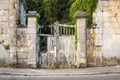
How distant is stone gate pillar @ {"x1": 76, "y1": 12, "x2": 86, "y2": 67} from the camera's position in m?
16.6

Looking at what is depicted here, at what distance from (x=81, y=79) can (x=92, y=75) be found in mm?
1356

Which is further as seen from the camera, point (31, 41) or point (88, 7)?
point (88, 7)

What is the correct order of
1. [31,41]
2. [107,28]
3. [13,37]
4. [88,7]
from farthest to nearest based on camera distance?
[88,7] → [107,28] → [13,37] → [31,41]

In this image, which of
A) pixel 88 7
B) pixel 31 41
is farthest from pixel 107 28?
pixel 31 41

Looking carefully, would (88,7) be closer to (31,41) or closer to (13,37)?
(31,41)

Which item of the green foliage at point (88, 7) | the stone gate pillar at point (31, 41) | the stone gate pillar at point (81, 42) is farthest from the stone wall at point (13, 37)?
the green foliage at point (88, 7)

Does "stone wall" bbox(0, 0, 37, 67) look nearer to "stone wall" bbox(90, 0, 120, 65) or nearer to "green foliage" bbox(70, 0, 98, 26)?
"green foliage" bbox(70, 0, 98, 26)

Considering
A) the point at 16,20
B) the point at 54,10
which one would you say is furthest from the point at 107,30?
the point at 54,10

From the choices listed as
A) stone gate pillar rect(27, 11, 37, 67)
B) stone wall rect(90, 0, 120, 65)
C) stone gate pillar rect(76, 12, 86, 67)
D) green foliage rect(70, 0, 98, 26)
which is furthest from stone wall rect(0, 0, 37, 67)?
stone wall rect(90, 0, 120, 65)

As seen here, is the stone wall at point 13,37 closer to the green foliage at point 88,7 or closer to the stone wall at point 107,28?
the green foliage at point 88,7

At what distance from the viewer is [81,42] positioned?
1672 cm

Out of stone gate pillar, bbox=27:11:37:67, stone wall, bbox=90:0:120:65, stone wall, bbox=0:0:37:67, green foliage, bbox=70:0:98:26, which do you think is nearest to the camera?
stone gate pillar, bbox=27:11:37:67

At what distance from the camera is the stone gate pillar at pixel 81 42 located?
54.6 feet

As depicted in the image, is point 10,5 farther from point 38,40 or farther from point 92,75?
point 92,75
